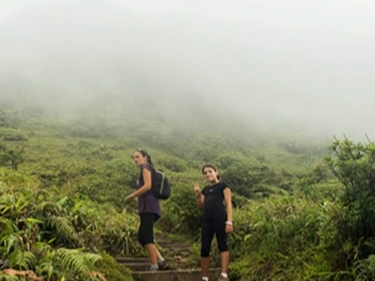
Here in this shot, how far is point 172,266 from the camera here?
7.88 metres

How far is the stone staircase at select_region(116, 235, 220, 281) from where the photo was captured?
679 centimetres

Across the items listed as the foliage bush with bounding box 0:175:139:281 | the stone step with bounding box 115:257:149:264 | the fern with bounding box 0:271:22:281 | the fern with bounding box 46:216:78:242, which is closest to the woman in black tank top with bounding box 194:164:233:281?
the foliage bush with bounding box 0:175:139:281

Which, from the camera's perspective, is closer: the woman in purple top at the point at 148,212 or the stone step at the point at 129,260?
the woman in purple top at the point at 148,212

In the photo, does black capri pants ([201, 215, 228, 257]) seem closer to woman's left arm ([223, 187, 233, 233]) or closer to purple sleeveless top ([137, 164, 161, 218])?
woman's left arm ([223, 187, 233, 233])

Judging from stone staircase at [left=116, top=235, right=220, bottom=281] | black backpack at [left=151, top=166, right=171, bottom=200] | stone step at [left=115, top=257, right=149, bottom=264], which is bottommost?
stone staircase at [left=116, top=235, right=220, bottom=281]

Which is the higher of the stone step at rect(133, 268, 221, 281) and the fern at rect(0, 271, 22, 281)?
the fern at rect(0, 271, 22, 281)

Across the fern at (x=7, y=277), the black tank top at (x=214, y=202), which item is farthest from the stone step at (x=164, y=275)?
the fern at (x=7, y=277)

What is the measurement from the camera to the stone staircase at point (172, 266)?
6793 mm

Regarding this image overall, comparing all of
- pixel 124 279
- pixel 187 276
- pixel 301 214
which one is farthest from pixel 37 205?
pixel 301 214

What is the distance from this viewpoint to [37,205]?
673 cm

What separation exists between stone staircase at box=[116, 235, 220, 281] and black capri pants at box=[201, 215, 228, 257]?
0.57 m

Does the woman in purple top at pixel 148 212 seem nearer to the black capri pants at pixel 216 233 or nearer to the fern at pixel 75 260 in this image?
the black capri pants at pixel 216 233

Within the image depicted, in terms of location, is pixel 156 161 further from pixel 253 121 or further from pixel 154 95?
pixel 154 95

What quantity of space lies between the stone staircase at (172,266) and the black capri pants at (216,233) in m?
0.57
